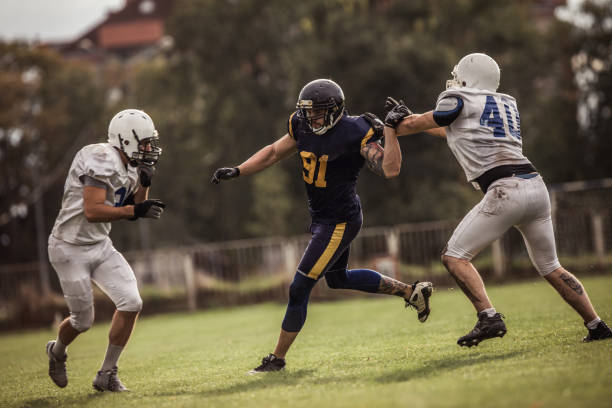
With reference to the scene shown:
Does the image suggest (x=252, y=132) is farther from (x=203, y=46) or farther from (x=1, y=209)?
(x=1, y=209)

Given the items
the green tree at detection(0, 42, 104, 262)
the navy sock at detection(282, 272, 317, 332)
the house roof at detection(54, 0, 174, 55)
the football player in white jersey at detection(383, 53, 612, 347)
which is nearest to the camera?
the football player in white jersey at detection(383, 53, 612, 347)

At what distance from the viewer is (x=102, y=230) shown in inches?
242

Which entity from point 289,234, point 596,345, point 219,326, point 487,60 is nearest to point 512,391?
point 596,345

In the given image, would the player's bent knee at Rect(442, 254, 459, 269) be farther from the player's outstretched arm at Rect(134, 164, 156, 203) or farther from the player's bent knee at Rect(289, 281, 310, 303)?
the player's outstretched arm at Rect(134, 164, 156, 203)

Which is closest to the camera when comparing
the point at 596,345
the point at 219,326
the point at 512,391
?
the point at 512,391

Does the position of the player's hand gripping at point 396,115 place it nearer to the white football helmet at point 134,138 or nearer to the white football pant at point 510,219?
the white football pant at point 510,219

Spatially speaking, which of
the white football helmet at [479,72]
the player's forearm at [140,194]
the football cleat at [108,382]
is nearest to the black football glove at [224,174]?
the player's forearm at [140,194]

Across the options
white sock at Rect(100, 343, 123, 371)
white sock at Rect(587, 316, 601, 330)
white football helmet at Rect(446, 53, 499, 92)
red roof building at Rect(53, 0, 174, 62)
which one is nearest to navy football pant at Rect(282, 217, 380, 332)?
white sock at Rect(100, 343, 123, 371)

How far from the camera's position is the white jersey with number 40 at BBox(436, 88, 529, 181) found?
19.0 ft

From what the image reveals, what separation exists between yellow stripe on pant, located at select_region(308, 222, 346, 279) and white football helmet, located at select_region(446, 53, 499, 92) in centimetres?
156

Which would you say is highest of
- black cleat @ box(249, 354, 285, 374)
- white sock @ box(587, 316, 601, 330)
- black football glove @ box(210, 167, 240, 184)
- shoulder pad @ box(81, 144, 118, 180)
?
shoulder pad @ box(81, 144, 118, 180)

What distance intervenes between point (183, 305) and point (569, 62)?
67.5 ft

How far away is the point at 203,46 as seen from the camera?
34.4 meters

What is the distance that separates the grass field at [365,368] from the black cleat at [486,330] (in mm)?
144
